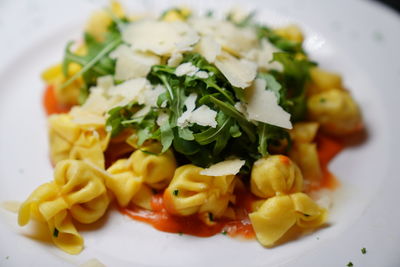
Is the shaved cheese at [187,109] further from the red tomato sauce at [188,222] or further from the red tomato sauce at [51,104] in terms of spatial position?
the red tomato sauce at [51,104]

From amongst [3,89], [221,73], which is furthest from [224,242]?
[3,89]

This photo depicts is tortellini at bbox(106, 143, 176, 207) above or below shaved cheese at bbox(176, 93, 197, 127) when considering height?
below

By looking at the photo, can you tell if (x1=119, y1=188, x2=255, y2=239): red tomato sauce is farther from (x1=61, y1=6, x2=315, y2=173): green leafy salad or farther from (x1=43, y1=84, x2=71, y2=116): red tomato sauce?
(x1=43, y1=84, x2=71, y2=116): red tomato sauce

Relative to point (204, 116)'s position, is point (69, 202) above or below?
below

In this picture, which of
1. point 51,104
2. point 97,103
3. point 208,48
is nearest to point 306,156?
point 208,48

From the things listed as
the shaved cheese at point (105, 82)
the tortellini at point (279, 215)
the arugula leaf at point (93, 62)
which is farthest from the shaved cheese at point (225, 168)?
the arugula leaf at point (93, 62)

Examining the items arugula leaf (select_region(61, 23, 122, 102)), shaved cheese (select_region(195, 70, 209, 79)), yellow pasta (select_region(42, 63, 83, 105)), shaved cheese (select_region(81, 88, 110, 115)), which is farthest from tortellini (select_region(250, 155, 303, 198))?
yellow pasta (select_region(42, 63, 83, 105))

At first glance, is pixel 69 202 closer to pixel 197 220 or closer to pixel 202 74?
pixel 197 220
